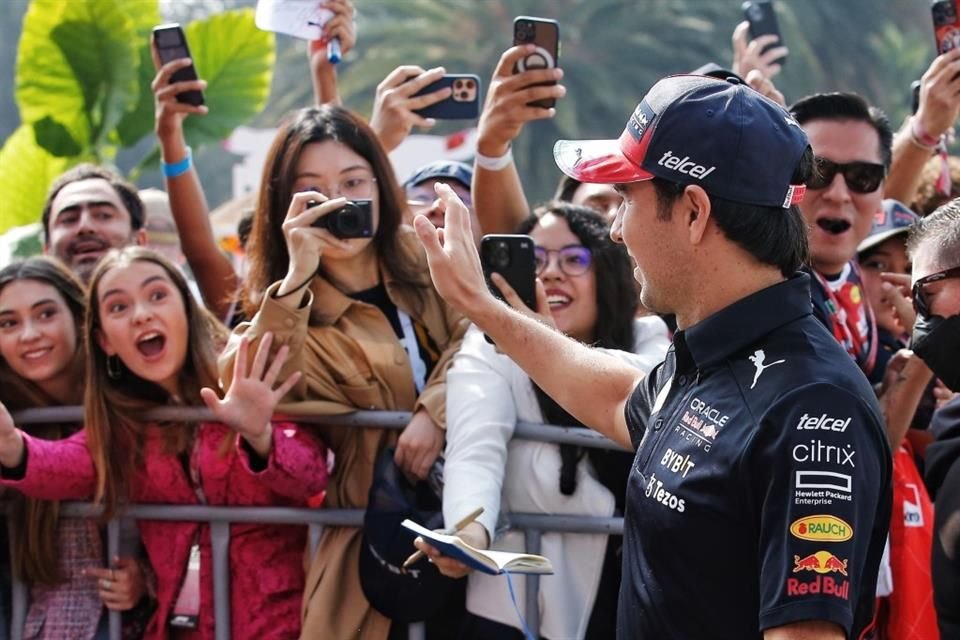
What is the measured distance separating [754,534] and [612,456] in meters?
1.33

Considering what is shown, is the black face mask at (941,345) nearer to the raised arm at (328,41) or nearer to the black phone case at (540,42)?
the black phone case at (540,42)

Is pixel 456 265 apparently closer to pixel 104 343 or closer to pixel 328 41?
pixel 104 343

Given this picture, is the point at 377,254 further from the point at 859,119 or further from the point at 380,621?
the point at 859,119

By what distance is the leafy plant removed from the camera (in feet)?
21.6

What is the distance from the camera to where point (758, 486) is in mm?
2250

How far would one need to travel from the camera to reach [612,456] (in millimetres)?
3604

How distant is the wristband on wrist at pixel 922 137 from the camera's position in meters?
4.61

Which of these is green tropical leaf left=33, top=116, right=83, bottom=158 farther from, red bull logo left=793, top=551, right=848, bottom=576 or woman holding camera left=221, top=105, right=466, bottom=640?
red bull logo left=793, top=551, right=848, bottom=576

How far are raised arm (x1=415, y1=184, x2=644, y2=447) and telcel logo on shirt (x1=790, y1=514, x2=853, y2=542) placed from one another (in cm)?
74

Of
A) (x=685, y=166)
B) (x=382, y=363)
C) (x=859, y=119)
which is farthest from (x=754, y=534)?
(x=859, y=119)

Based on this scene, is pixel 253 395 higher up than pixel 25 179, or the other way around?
pixel 25 179

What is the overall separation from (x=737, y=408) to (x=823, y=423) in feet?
0.54

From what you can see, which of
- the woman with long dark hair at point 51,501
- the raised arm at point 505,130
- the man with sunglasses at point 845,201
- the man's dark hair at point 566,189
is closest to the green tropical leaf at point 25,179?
the woman with long dark hair at point 51,501

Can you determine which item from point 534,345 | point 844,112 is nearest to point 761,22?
point 844,112
